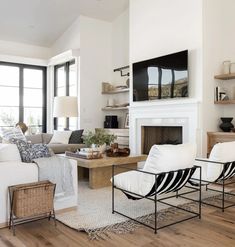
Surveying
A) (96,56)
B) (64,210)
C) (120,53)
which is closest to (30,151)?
(64,210)

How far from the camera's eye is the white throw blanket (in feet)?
9.93

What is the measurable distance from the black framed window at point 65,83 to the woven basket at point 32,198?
4929mm

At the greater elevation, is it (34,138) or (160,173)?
(34,138)

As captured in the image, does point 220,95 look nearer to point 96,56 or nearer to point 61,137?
point 61,137

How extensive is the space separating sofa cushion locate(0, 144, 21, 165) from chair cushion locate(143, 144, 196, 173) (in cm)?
133

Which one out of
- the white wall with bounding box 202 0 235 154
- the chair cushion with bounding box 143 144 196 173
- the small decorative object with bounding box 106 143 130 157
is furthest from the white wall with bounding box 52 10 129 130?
the chair cushion with bounding box 143 144 196 173

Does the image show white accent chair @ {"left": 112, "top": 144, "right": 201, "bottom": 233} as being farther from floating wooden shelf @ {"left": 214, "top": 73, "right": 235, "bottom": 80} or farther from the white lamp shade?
the white lamp shade

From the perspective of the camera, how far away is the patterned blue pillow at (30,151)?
3.12 meters

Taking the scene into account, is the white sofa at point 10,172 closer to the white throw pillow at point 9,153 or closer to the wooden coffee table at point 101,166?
the white throw pillow at point 9,153

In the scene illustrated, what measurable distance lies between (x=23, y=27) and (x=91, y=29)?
1.71m

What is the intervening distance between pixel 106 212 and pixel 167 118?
297cm

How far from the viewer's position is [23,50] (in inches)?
318

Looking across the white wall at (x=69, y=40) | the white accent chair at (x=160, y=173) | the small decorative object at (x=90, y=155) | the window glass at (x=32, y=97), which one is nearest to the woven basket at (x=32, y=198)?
the white accent chair at (x=160, y=173)

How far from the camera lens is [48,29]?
25.2 ft
